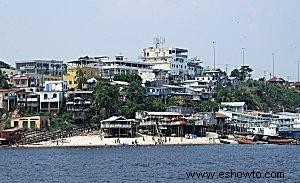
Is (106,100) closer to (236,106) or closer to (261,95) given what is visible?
(236,106)

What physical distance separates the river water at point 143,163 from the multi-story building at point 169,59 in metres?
47.7

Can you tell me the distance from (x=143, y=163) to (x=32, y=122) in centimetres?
2998

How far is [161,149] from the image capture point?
79.2 m

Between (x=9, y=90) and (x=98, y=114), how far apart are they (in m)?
13.7

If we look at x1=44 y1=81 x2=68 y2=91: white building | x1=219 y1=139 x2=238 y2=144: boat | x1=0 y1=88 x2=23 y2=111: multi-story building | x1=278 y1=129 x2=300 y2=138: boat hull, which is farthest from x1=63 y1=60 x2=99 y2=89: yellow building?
x1=278 y1=129 x2=300 y2=138: boat hull

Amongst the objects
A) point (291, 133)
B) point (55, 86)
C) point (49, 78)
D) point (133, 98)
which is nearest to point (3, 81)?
point (49, 78)

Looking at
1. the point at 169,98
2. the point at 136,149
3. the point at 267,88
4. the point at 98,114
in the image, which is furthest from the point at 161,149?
the point at 267,88

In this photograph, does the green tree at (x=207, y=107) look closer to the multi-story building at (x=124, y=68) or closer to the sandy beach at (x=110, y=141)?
the multi-story building at (x=124, y=68)

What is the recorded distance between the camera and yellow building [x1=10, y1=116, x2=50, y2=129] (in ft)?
292

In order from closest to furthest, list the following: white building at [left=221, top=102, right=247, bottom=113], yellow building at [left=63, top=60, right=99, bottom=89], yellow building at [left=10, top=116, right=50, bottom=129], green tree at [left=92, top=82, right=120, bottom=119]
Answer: yellow building at [left=10, top=116, right=50, bottom=129]
green tree at [left=92, top=82, right=120, bottom=119]
yellow building at [left=63, top=60, right=99, bottom=89]
white building at [left=221, top=102, right=247, bottom=113]

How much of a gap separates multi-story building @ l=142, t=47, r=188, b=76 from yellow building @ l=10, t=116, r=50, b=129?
4420cm

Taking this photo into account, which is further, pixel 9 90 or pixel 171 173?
pixel 9 90

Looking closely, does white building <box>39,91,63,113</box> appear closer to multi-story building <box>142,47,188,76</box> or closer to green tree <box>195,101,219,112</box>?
green tree <box>195,101,219,112</box>

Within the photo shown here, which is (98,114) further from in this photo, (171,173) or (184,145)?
(171,173)
